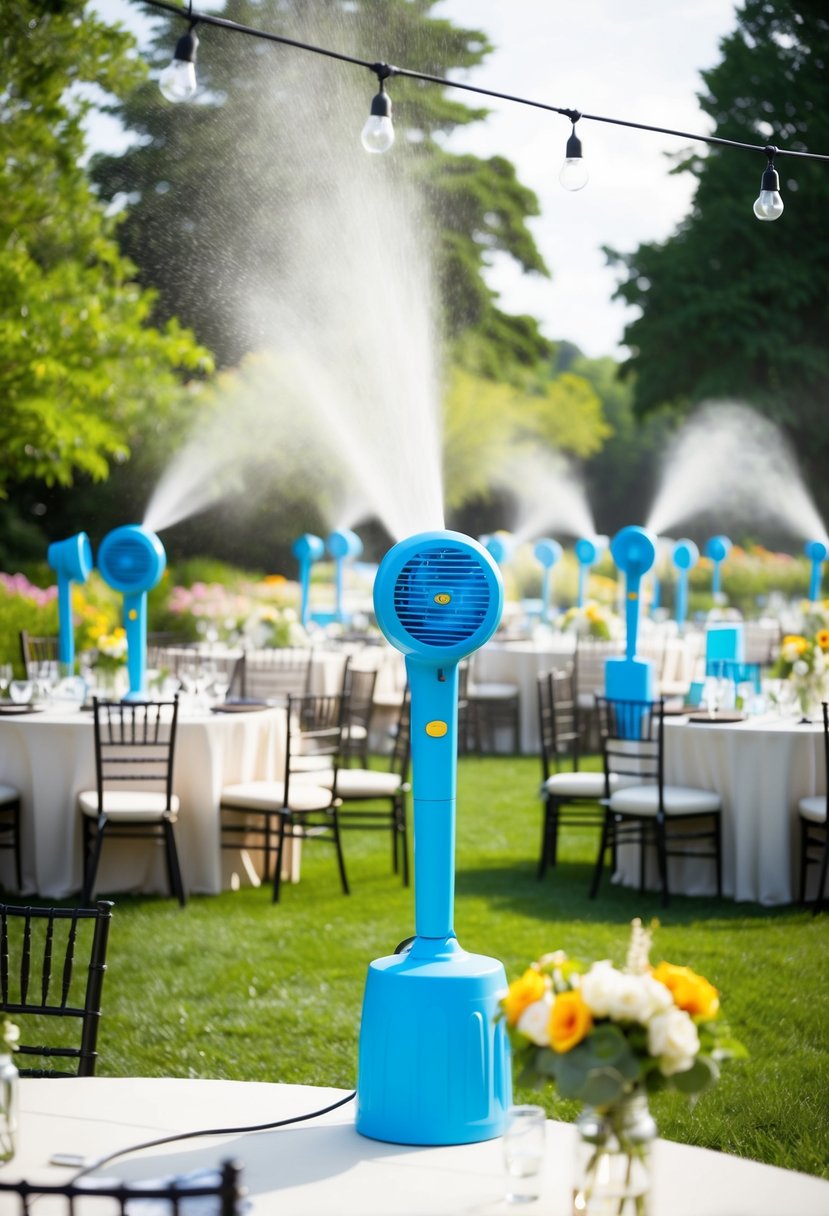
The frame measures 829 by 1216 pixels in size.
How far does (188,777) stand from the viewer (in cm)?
704

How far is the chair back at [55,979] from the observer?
286 cm

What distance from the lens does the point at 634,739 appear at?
23.5ft

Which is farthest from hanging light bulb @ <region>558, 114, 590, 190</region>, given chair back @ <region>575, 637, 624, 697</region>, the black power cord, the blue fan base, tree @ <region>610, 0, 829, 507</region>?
tree @ <region>610, 0, 829, 507</region>

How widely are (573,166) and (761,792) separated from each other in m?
3.35

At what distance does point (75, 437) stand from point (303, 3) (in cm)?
470

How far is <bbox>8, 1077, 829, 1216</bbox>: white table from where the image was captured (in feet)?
6.59

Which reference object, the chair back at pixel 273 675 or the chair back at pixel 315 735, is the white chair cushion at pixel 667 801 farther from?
the chair back at pixel 273 675

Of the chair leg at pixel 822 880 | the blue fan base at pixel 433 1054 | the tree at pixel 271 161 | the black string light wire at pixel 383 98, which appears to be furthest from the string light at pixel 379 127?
the tree at pixel 271 161

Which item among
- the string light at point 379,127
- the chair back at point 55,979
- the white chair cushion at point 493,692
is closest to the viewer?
the chair back at point 55,979

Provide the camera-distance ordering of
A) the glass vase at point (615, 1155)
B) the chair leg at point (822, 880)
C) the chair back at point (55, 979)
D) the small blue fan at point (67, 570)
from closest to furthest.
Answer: the glass vase at point (615, 1155), the chair back at point (55, 979), the chair leg at point (822, 880), the small blue fan at point (67, 570)

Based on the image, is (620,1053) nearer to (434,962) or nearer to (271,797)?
(434,962)

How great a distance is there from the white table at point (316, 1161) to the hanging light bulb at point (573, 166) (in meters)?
2.97

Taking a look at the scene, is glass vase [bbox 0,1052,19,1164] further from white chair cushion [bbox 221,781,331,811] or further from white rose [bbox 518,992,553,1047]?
white chair cushion [bbox 221,781,331,811]

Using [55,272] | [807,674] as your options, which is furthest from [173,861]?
[55,272]
